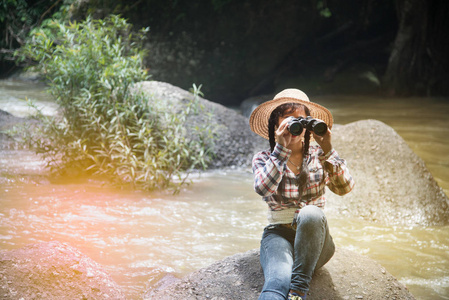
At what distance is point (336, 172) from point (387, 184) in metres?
2.47

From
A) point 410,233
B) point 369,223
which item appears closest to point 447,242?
point 410,233

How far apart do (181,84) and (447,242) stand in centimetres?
751

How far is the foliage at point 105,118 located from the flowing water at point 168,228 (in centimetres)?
29

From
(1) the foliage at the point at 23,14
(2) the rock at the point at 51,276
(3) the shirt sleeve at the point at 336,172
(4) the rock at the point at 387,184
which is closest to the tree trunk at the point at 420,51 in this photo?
(4) the rock at the point at 387,184

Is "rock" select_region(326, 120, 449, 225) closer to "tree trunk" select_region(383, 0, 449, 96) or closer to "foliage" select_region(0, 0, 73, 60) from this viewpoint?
"tree trunk" select_region(383, 0, 449, 96)

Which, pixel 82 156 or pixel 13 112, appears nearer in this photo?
pixel 82 156

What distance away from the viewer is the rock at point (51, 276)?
231cm

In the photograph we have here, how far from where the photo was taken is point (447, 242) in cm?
395

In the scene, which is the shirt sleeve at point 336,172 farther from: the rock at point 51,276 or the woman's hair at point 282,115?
the rock at point 51,276

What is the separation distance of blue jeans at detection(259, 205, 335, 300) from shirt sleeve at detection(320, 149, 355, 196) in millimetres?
247

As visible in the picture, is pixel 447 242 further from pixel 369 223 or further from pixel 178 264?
pixel 178 264

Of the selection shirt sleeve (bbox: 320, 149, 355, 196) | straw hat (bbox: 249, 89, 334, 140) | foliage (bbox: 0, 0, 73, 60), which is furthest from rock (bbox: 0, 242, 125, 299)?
foliage (bbox: 0, 0, 73, 60)

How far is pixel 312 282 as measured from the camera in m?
2.39

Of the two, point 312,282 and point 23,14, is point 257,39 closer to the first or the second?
point 23,14
